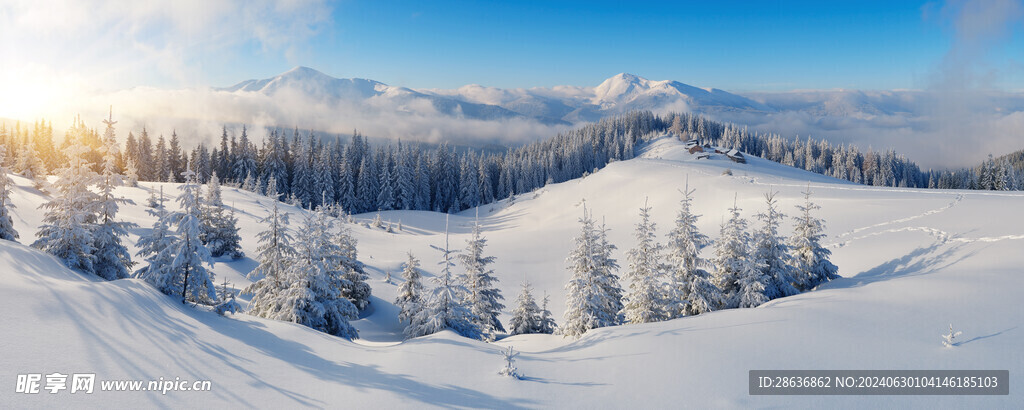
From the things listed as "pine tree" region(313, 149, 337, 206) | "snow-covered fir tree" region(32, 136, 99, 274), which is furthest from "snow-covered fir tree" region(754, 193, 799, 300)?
"pine tree" region(313, 149, 337, 206)

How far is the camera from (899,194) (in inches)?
1519

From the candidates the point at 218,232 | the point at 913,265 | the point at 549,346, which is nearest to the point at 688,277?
the point at 549,346

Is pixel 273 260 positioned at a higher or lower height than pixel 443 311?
higher

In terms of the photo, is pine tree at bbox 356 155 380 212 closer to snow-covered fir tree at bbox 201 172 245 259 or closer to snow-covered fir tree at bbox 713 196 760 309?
snow-covered fir tree at bbox 201 172 245 259

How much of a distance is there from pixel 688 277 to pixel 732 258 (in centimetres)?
229

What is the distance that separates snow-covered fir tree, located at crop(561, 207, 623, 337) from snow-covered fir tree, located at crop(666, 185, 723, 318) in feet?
8.90

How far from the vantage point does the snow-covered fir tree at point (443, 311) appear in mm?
16391

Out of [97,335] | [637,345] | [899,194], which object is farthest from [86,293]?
[899,194]

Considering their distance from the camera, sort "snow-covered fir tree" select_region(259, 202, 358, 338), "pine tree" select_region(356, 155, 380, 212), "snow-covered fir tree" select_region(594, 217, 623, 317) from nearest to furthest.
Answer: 1. "snow-covered fir tree" select_region(259, 202, 358, 338)
2. "snow-covered fir tree" select_region(594, 217, 623, 317)
3. "pine tree" select_region(356, 155, 380, 212)

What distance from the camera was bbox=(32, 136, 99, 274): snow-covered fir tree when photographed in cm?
1325

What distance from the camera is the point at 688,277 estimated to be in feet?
58.6

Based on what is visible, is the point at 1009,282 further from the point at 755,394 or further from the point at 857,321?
the point at 755,394

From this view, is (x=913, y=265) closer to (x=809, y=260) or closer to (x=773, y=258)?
(x=809, y=260)

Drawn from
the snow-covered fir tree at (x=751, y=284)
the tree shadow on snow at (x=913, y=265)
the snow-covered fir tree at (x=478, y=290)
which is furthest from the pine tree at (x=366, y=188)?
the tree shadow on snow at (x=913, y=265)
